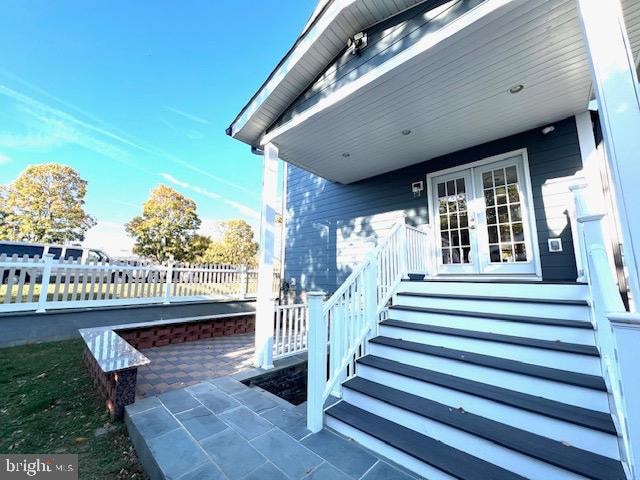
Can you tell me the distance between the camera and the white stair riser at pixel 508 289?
2.53 meters

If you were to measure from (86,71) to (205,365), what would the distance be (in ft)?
37.5

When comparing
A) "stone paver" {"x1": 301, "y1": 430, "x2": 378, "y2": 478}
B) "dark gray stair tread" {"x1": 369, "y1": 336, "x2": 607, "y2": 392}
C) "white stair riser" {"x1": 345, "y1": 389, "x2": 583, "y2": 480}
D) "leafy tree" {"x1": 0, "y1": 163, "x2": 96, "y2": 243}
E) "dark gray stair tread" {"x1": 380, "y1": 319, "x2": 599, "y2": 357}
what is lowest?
"stone paver" {"x1": 301, "y1": 430, "x2": 378, "y2": 478}

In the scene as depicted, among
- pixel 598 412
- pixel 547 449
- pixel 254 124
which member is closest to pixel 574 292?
pixel 598 412

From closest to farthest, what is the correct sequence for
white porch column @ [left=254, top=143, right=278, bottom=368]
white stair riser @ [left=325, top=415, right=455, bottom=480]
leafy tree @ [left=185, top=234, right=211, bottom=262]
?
white stair riser @ [left=325, top=415, right=455, bottom=480] → white porch column @ [left=254, top=143, right=278, bottom=368] → leafy tree @ [left=185, top=234, right=211, bottom=262]

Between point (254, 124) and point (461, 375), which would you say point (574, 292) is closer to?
point (461, 375)

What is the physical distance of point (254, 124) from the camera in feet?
13.4

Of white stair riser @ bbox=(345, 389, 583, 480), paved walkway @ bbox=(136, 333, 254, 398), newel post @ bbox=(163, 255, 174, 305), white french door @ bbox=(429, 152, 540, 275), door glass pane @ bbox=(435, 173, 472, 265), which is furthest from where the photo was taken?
newel post @ bbox=(163, 255, 174, 305)

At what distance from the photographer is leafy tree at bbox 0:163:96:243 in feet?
44.8

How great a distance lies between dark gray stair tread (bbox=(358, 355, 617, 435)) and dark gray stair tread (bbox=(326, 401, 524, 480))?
0.41 m

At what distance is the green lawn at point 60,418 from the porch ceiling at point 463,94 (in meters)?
3.95

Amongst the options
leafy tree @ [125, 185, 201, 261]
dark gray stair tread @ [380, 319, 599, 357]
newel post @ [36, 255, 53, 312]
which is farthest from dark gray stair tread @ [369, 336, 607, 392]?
leafy tree @ [125, 185, 201, 261]

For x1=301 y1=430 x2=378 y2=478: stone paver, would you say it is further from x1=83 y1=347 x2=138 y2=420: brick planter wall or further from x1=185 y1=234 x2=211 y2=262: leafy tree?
x1=185 y1=234 x2=211 y2=262: leafy tree

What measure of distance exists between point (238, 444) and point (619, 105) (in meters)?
3.29

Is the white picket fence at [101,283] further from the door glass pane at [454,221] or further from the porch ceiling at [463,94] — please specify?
the door glass pane at [454,221]
